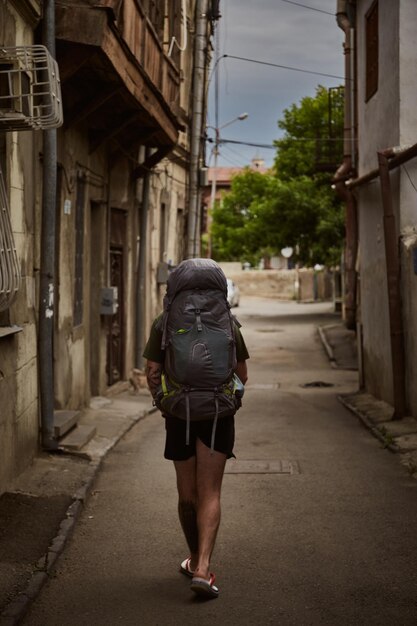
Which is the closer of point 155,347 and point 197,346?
point 197,346

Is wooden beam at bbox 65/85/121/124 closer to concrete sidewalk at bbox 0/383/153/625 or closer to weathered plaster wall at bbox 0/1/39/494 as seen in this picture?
weathered plaster wall at bbox 0/1/39/494

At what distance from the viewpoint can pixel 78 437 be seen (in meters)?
9.83

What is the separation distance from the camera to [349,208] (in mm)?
24500

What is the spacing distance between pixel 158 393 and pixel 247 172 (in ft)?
181

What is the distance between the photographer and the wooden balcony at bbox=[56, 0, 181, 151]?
909cm

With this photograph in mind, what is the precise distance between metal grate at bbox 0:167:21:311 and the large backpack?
6.44 ft

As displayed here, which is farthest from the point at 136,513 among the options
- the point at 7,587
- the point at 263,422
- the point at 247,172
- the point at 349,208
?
the point at 247,172

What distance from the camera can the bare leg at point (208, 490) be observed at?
208 inches

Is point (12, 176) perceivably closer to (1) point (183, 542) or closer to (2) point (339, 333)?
(1) point (183, 542)

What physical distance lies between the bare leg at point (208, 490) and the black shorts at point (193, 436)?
0.04 meters

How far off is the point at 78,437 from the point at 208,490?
4.69 metres

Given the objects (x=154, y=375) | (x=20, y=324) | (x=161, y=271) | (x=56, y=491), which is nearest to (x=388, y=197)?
(x=20, y=324)

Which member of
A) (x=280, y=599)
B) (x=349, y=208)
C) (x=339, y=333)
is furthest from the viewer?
(x=339, y=333)

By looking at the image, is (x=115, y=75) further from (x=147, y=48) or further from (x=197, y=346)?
(x=197, y=346)
